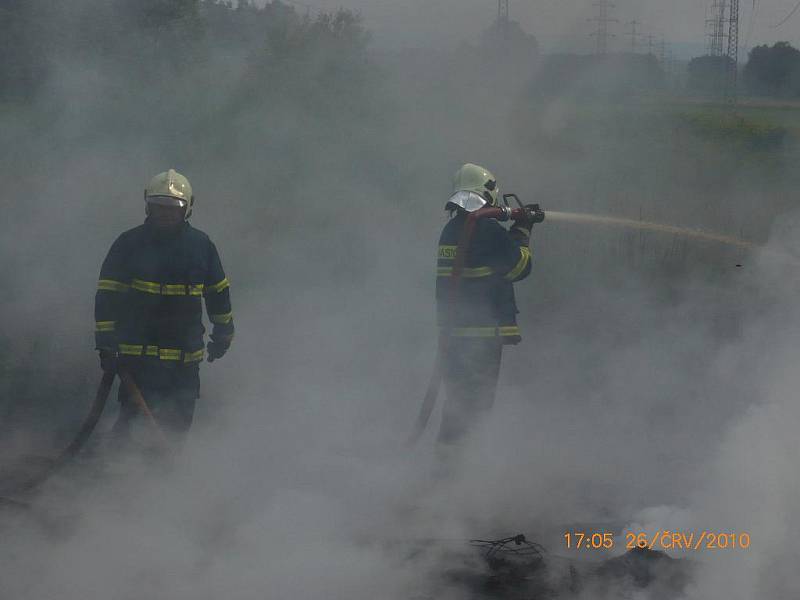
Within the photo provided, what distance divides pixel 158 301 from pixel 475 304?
4.71 ft

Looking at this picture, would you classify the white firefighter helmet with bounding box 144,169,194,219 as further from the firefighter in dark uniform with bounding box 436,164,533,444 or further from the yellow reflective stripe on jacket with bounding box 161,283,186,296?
the firefighter in dark uniform with bounding box 436,164,533,444

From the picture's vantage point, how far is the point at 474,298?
473cm

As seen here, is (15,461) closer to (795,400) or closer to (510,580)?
(510,580)

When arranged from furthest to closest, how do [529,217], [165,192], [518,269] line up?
[529,217]
[518,269]
[165,192]

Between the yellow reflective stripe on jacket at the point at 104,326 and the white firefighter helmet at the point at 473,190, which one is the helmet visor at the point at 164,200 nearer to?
the yellow reflective stripe on jacket at the point at 104,326

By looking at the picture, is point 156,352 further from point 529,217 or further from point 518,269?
point 529,217

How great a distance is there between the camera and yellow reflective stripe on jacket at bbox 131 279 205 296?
426 cm

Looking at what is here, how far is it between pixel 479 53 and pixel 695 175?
2.86m

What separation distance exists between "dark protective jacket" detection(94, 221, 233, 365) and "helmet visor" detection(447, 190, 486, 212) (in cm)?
119
